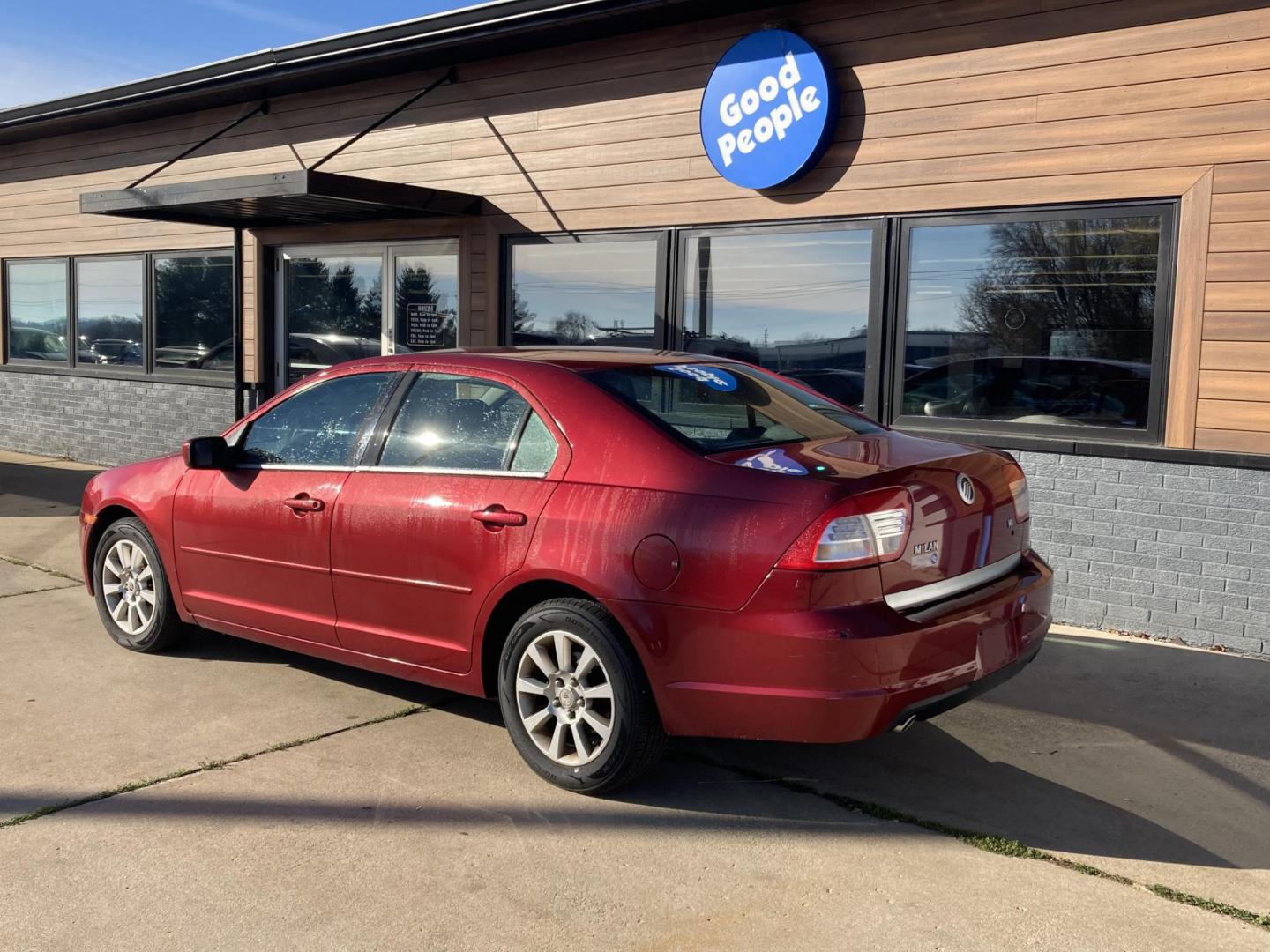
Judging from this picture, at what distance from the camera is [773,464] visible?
3.76 meters

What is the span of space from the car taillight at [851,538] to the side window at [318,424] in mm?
2121

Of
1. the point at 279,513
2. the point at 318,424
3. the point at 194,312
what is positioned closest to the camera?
the point at 279,513

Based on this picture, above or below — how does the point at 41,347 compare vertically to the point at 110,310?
below

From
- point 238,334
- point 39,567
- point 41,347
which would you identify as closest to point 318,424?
point 39,567

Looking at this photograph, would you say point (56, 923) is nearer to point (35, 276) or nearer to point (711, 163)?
point (711, 163)

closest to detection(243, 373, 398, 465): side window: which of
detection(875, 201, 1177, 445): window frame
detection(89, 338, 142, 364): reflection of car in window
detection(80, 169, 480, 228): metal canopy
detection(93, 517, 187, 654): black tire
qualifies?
detection(93, 517, 187, 654): black tire

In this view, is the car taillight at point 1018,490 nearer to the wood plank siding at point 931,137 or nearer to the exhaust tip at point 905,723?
the exhaust tip at point 905,723

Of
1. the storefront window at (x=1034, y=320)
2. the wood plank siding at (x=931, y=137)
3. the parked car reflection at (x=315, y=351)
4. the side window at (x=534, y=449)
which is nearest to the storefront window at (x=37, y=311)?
the parked car reflection at (x=315, y=351)

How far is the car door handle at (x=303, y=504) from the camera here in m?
4.72

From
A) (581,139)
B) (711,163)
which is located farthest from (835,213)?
(581,139)

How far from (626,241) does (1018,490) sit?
5025mm

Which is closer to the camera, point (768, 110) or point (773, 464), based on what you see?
point (773, 464)

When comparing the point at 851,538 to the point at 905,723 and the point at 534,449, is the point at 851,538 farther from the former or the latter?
the point at 534,449

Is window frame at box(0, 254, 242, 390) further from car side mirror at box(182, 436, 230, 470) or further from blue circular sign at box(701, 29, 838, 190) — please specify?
car side mirror at box(182, 436, 230, 470)
